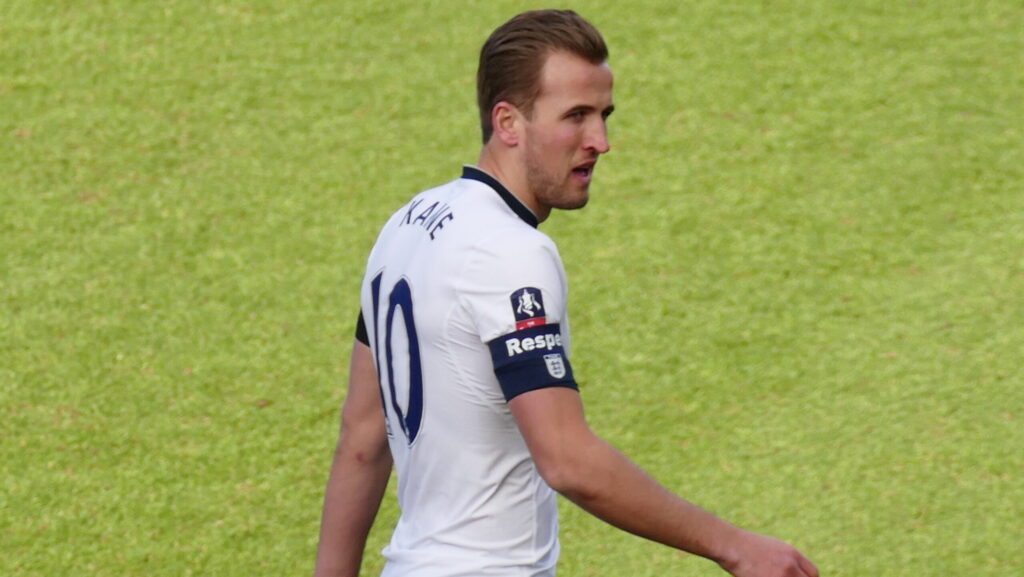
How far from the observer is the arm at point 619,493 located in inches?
92.4

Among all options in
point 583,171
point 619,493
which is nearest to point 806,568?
point 619,493

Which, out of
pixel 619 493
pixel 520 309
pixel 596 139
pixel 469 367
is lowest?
pixel 619 493

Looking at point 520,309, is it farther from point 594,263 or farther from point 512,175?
point 594,263

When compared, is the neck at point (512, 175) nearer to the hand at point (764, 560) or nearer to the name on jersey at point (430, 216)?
the name on jersey at point (430, 216)

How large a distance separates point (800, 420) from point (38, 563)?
9.82 ft

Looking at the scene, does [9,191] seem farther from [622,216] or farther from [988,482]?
[988,482]

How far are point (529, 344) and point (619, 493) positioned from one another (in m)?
0.30

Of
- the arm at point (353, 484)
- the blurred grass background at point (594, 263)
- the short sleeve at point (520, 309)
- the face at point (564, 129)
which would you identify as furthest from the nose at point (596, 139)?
the blurred grass background at point (594, 263)

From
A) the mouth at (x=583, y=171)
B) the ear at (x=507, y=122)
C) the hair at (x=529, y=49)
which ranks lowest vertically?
the mouth at (x=583, y=171)

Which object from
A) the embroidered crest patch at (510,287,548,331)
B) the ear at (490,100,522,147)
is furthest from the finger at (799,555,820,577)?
the ear at (490,100,522,147)

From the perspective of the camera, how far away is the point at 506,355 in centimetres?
242

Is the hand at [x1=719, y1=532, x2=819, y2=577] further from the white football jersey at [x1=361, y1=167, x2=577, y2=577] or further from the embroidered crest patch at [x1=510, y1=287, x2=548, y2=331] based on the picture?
the embroidered crest patch at [x1=510, y1=287, x2=548, y2=331]

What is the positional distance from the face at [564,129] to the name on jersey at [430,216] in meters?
0.18

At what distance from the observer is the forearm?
2.97 meters
